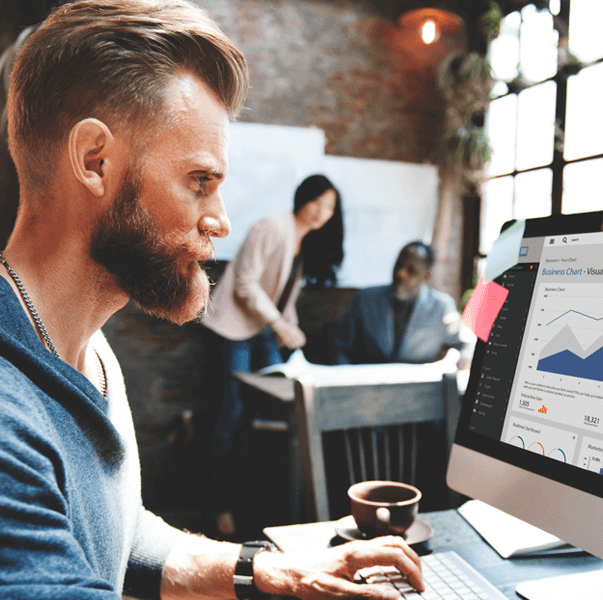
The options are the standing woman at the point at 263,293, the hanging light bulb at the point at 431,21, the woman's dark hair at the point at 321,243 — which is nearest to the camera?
the standing woman at the point at 263,293


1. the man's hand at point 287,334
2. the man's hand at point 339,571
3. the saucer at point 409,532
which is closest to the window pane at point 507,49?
the man's hand at point 287,334

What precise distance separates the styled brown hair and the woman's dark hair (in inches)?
98.2

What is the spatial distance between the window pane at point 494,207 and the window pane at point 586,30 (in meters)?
0.86

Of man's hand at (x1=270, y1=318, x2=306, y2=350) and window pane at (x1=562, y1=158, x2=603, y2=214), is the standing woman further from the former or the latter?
window pane at (x1=562, y1=158, x2=603, y2=214)

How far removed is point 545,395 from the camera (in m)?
0.67

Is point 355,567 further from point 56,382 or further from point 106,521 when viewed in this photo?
point 56,382

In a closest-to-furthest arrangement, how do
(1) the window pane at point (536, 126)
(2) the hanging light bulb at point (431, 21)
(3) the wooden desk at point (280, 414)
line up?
(3) the wooden desk at point (280, 414) → (1) the window pane at point (536, 126) → (2) the hanging light bulb at point (431, 21)

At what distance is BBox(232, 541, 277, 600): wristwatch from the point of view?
0.73 meters

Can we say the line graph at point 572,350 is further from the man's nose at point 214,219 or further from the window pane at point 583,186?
the window pane at point 583,186

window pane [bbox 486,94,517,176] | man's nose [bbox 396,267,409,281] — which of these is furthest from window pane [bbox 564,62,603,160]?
man's nose [bbox 396,267,409,281]

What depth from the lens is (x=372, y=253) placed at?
12.1 feet

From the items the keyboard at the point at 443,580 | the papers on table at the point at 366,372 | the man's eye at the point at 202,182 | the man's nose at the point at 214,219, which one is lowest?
the papers on table at the point at 366,372

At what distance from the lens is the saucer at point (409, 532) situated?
0.78 meters

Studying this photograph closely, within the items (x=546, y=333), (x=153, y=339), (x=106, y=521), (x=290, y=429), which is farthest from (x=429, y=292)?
(x=106, y=521)
